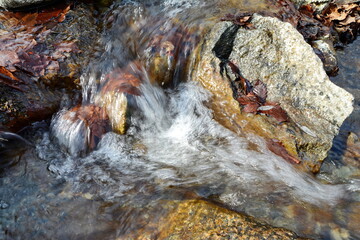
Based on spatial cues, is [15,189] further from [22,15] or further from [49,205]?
[22,15]

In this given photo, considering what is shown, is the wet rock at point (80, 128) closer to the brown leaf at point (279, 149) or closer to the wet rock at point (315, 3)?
the brown leaf at point (279, 149)

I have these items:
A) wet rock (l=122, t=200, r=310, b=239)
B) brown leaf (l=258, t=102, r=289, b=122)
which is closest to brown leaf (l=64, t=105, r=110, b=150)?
wet rock (l=122, t=200, r=310, b=239)

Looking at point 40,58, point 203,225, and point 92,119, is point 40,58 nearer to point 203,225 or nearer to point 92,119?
point 92,119

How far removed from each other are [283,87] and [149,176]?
228 cm

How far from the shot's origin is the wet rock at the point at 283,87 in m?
3.60

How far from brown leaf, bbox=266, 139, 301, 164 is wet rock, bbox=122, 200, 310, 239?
4.52 ft

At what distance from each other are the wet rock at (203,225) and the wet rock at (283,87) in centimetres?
153

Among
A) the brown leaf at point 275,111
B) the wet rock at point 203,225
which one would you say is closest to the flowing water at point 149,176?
the wet rock at point 203,225

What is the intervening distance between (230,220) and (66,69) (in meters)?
3.23

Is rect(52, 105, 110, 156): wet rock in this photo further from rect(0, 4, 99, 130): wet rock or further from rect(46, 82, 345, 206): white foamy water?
rect(0, 4, 99, 130): wet rock

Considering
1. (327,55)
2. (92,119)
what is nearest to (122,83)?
(92,119)

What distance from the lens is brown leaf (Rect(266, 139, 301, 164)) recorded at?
3.47 metres

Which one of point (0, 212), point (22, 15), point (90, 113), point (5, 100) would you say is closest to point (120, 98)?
point (90, 113)

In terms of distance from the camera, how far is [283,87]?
4008 millimetres
